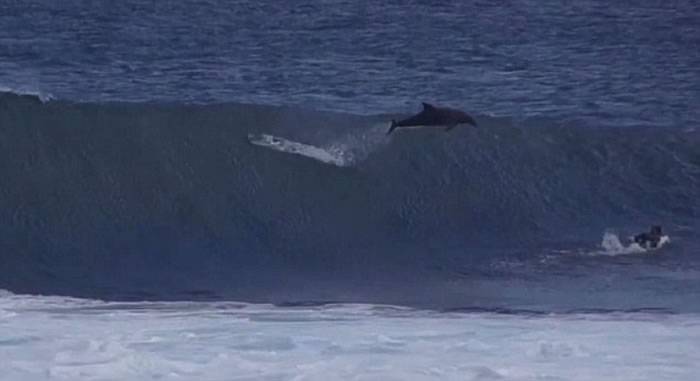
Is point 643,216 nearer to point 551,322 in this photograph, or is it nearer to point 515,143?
point 515,143


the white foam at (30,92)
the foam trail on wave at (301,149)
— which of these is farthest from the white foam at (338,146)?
the white foam at (30,92)

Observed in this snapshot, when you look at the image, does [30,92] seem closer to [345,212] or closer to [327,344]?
[345,212]

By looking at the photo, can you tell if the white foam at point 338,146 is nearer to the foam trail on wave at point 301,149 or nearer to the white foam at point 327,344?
the foam trail on wave at point 301,149

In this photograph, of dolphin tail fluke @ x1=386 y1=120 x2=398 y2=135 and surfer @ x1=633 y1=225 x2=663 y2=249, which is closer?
surfer @ x1=633 y1=225 x2=663 y2=249

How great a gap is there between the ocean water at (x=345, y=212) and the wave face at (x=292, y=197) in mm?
26

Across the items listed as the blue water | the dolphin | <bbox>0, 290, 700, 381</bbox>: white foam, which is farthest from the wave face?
<bbox>0, 290, 700, 381</bbox>: white foam

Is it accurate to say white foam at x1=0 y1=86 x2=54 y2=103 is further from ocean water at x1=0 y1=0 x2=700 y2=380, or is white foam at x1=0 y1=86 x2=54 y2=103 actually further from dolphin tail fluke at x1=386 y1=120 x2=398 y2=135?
dolphin tail fluke at x1=386 y1=120 x2=398 y2=135

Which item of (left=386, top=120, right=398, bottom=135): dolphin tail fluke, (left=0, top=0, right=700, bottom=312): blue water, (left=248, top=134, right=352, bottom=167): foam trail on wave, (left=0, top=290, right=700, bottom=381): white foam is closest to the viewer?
(left=0, top=290, right=700, bottom=381): white foam

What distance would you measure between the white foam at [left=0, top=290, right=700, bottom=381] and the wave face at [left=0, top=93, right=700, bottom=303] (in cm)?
149

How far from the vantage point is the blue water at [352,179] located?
488 inches

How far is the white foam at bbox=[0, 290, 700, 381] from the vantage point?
29.8ft

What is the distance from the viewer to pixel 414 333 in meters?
9.98

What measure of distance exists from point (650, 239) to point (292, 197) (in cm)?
291

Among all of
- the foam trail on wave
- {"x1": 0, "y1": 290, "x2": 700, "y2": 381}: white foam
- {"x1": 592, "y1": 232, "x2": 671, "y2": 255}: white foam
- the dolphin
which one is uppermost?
the dolphin
